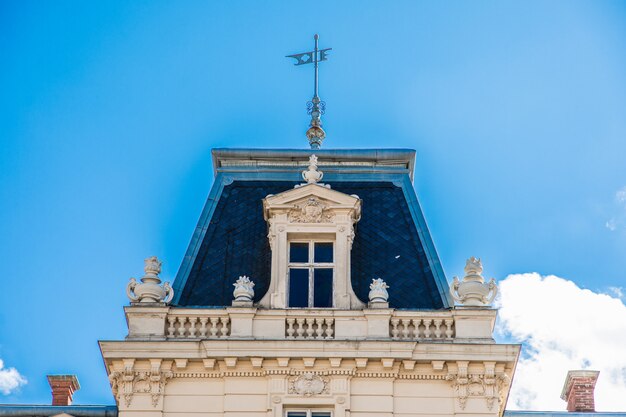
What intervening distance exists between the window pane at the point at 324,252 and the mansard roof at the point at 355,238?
0.65m

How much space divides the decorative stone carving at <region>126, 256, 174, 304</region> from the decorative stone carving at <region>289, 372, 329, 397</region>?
314 cm

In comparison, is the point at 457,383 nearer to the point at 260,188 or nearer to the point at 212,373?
the point at 212,373

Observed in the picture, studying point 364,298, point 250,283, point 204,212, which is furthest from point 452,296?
point 204,212

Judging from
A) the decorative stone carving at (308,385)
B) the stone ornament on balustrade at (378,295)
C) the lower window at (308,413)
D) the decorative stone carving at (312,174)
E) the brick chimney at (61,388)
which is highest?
the decorative stone carving at (312,174)

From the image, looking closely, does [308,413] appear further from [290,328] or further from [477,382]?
[477,382]

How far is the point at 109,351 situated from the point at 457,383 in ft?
22.0

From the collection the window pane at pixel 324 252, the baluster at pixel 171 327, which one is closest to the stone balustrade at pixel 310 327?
the window pane at pixel 324 252

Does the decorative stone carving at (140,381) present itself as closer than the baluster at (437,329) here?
Yes

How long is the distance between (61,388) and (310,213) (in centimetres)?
713

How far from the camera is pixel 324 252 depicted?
29219mm

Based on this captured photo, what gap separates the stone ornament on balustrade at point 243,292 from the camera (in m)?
27.9

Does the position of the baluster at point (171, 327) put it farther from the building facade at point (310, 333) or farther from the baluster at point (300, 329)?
the baluster at point (300, 329)

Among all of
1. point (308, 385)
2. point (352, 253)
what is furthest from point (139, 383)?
point (352, 253)

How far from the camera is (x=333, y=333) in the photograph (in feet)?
90.8
